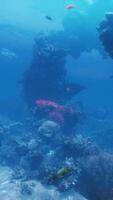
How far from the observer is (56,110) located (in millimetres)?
20141

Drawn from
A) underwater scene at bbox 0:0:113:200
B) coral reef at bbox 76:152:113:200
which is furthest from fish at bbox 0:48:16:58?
coral reef at bbox 76:152:113:200

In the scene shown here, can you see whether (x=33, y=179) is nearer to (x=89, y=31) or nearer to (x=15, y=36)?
(x=89, y=31)

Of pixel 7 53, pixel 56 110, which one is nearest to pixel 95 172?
pixel 56 110

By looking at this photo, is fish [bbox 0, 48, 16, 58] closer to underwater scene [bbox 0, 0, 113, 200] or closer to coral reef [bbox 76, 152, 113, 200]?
underwater scene [bbox 0, 0, 113, 200]

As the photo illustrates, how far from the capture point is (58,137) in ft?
57.5

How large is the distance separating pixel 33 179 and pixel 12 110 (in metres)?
13.7

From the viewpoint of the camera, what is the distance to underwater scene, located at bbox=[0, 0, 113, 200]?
12.5 m

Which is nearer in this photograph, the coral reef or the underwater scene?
the coral reef

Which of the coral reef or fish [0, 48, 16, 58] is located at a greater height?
fish [0, 48, 16, 58]

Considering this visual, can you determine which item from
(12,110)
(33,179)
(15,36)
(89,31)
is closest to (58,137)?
(33,179)

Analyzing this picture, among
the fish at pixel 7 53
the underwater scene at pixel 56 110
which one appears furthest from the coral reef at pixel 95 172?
the fish at pixel 7 53

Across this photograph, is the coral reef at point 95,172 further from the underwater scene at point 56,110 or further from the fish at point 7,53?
the fish at point 7,53

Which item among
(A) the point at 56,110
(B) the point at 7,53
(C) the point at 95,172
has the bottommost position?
(C) the point at 95,172

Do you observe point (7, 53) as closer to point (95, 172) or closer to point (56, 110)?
point (56, 110)
